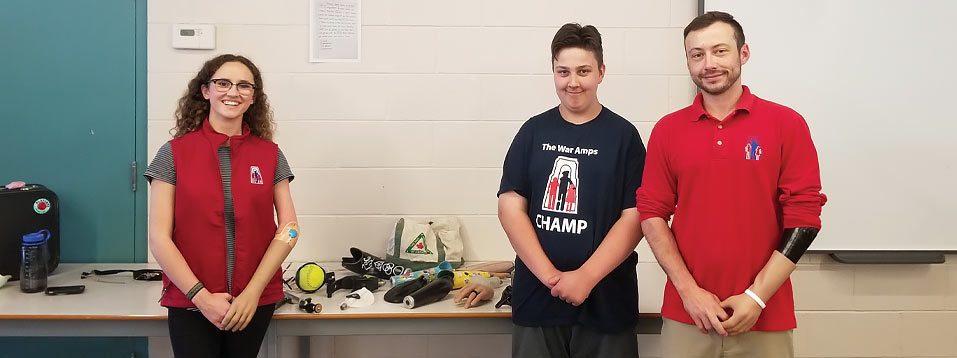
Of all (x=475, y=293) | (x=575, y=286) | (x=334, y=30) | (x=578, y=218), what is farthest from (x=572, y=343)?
(x=334, y=30)

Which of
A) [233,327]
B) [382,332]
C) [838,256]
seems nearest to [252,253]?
[233,327]

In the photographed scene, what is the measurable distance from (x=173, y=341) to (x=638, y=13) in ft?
7.13

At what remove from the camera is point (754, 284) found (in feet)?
5.32

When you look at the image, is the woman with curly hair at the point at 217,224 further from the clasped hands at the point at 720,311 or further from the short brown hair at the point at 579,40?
the clasped hands at the point at 720,311

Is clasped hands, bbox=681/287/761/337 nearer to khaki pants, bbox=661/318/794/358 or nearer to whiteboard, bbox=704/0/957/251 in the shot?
khaki pants, bbox=661/318/794/358

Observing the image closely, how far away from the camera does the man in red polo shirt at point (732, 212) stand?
1.61 m

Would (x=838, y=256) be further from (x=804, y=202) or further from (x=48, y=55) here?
(x=48, y=55)

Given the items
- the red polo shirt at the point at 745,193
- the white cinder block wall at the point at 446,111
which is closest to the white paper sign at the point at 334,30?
the white cinder block wall at the point at 446,111

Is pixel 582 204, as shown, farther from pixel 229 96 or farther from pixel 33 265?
pixel 33 265

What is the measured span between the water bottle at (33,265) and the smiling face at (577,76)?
192 centimetres

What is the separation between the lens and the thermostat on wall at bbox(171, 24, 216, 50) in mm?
2803

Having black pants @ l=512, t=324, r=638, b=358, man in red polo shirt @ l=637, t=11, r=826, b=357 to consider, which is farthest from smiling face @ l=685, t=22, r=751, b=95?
black pants @ l=512, t=324, r=638, b=358

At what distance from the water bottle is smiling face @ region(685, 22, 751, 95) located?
228 centimetres

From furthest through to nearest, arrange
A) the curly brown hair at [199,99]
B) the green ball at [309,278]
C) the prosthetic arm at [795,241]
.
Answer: the green ball at [309,278], the curly brown hair at [199,99], the prosthetic arm at [795,241]
